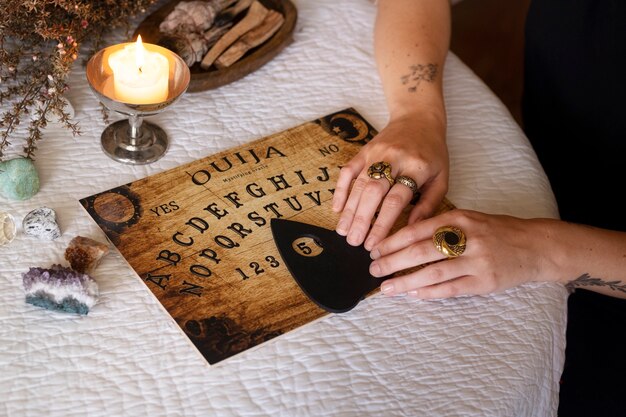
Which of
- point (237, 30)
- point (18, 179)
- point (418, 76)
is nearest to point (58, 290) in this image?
point (18, 179)

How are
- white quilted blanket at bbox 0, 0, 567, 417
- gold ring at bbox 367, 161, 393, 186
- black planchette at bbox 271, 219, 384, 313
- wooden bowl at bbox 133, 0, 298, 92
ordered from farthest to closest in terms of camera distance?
wooden bowl at bbox 133, 0, 298, 92
gold ring at bbox 367, 161, 393, 186
black planchette at bbox 271, 219, 384, 313
white quilted blanket at bbox 0, 0, 567, 417

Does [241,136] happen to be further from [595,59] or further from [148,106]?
[595,59]

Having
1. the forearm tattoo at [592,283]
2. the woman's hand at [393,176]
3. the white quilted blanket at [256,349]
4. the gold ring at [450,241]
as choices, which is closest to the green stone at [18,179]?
the white quilted blanket at [256,349]

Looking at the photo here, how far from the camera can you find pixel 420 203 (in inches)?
39.2

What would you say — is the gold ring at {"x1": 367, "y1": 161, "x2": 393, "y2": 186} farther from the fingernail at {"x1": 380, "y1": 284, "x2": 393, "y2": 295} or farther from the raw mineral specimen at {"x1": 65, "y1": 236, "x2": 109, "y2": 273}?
the raw mineral specimen at {"x1": 65, "y1": 236, "x2": 109, "y2": 273}

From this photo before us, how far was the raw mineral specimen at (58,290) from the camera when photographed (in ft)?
2.65

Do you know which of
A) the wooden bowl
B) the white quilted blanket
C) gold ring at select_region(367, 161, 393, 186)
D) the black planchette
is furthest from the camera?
the wooden bowl

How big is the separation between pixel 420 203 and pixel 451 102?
0.90ft

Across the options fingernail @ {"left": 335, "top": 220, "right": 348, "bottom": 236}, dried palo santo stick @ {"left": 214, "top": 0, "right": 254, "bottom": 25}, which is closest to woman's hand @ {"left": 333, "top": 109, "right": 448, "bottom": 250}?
fingernail @ {"left": 335, "top": 220, "right": 348, "bottom": 236}

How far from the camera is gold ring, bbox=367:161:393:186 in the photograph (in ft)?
3.21

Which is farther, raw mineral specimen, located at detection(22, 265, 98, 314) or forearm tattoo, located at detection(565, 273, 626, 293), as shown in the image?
forearm tattoo, located at detection(565, 273, 626, 293)

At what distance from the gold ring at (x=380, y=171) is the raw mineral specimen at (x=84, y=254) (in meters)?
0.36

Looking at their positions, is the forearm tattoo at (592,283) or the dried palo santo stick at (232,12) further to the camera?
the dried palo santo stick at (232,12)

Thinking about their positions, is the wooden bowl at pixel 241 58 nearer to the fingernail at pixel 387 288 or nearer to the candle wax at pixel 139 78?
the candle wax at pixel 139 78
